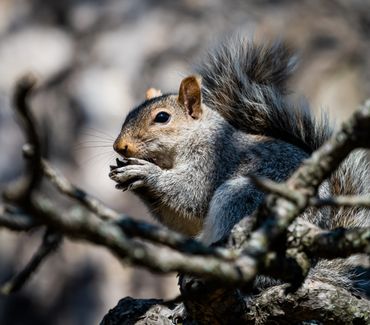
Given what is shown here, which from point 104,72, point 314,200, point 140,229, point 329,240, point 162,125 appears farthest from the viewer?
point 104,72

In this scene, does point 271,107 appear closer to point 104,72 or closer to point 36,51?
point 104,72

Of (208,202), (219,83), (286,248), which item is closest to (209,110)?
(219,83)

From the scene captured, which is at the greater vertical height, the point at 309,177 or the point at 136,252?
the point at 309,177

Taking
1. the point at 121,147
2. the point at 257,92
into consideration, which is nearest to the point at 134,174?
the point at 121,147

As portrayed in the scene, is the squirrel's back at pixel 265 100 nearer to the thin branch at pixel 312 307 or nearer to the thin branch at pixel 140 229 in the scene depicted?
the thin branch at pixel 312 307

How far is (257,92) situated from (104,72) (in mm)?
2192

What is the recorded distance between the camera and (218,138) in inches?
100

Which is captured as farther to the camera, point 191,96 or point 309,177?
point 191,96

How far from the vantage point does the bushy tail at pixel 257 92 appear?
7.72 feet

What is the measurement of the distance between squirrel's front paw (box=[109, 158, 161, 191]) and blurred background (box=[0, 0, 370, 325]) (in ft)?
5.18

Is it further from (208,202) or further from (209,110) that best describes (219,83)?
(208,202)

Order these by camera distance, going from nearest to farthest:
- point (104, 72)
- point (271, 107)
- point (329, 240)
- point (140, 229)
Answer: point (140, 229) → point (329, 240) → point (271, 107) → point (104, 72)

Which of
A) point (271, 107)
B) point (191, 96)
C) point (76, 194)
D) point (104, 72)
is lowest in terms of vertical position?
point (76, 194)

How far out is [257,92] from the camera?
2.40 meters
